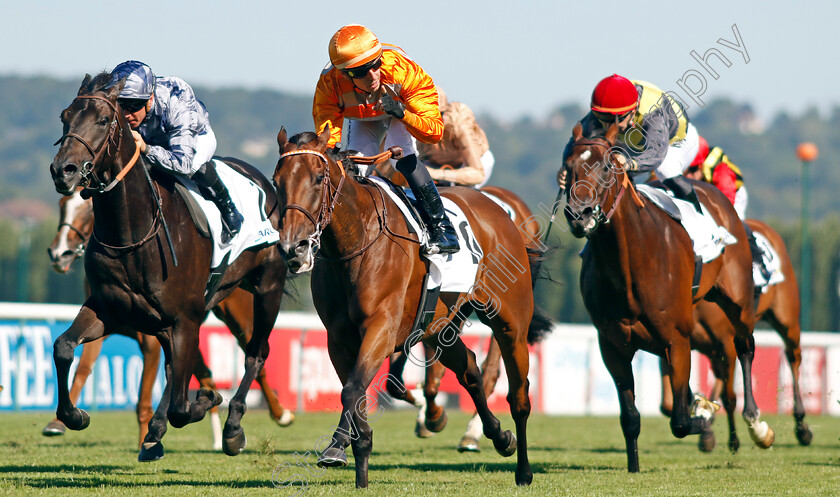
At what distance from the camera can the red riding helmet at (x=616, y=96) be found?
7.38m

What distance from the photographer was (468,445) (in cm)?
869

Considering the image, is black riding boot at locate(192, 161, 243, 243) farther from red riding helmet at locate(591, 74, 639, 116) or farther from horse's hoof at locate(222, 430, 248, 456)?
red riding helmet at locate(591, 74, 639, 116)

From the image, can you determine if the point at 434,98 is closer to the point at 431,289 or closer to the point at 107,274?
the point at 431,289

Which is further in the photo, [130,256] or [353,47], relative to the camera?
[130,256]

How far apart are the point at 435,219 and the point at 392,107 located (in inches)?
28.5

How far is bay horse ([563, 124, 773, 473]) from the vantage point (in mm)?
6801

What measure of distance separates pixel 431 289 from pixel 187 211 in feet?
5.08

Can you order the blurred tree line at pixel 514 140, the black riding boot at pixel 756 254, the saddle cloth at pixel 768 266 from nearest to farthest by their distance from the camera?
the black riding boot at pixel 756 254 < the saddle cloth at pixel 768 266 < the blurred tree line at pixel 514 140

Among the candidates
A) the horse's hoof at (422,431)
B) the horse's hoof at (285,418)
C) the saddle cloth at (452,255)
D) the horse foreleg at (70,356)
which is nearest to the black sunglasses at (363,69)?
the saddle cloth at (452,255)

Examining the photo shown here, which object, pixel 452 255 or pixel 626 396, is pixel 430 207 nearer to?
pixel 452 255

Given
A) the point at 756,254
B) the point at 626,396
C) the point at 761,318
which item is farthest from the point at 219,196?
the point at 761,318

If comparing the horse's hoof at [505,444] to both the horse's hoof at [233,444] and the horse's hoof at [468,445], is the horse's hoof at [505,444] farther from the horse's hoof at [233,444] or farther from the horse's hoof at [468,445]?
the horse's hoof at [468,445]

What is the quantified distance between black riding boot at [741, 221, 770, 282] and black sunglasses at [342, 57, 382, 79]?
4207mm

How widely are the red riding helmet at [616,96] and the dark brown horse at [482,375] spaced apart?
101 cm
